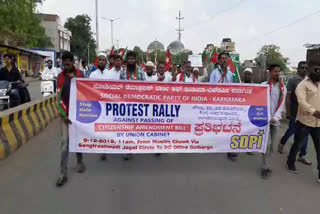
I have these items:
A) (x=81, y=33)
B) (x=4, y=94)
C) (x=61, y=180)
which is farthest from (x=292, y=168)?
(x=81, y=33)

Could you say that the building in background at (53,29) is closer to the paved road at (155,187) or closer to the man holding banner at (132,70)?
the man holding banner at (132,70)

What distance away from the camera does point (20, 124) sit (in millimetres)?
5551

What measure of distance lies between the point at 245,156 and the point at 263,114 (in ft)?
4.19

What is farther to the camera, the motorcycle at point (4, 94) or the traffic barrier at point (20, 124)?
the motorcycle at point (4, 94)

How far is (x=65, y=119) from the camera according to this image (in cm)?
391

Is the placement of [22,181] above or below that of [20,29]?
below

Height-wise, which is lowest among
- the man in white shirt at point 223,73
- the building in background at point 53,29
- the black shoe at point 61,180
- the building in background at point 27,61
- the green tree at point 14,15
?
the black shoe at point 61,180

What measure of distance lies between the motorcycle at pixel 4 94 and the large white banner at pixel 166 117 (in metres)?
3.97

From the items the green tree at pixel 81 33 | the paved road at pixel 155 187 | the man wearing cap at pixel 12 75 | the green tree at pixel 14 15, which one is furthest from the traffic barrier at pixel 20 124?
the green tree at pixel 81 33

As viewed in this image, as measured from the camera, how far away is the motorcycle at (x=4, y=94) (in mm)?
6957

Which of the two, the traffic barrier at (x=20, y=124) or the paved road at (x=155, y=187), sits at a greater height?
the traffic barrier at (x=20, y=124)

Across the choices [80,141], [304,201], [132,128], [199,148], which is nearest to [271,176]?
[304,201]

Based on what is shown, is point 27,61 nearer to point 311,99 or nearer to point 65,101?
point 65,101

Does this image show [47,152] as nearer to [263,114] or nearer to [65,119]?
[65,119]
